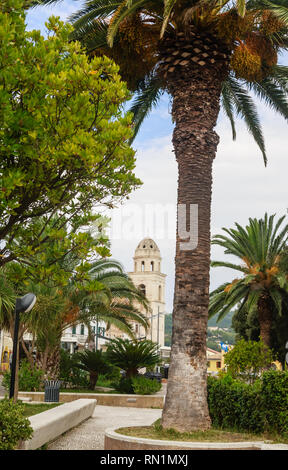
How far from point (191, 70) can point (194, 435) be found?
6690mm

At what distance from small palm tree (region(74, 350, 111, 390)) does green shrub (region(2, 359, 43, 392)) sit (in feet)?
7.85

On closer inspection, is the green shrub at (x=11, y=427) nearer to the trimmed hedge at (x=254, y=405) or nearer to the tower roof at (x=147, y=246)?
the trimmed hedge at (x=254, y=405)

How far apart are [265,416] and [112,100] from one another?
600 centimetres

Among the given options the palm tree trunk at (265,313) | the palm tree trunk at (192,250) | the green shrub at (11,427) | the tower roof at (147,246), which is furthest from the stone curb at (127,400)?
the tower roof at (147,246)

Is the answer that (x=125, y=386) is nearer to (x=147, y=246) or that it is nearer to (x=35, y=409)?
(x=35, y=409)

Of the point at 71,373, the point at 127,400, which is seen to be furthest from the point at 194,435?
the point at 71,373

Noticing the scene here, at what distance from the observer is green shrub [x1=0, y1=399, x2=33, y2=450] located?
7.63 metres

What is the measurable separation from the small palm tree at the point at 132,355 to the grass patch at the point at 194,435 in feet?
40.7

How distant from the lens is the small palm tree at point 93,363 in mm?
22250

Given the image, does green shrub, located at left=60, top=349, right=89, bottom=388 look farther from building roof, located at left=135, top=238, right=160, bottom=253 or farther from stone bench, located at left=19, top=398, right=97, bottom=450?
building roof, located at left=135, top=238, right=160, bottom=253

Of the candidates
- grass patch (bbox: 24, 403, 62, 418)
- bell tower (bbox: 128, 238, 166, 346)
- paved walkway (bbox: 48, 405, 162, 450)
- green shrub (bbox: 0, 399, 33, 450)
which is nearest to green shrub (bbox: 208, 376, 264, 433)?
paved walkway (bbox: 48, 405, 162, 450)

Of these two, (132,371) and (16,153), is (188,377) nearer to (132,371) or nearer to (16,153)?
(16,153)

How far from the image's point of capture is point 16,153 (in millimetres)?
7637
